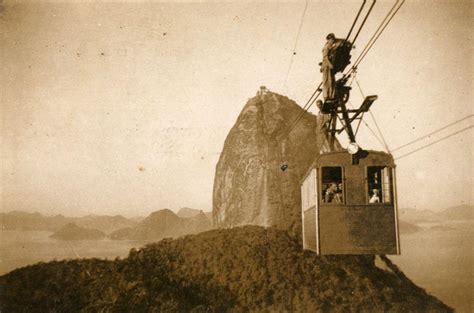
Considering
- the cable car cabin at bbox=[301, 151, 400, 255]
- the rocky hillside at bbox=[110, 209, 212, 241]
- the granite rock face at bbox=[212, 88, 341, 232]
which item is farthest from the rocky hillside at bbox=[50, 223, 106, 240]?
the cable car cabin at bbox=[301, 151, 400, 255]

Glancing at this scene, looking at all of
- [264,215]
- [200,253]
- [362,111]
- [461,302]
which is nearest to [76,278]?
[200,253]

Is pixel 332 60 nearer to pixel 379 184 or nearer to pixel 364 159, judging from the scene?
pixel 364 159

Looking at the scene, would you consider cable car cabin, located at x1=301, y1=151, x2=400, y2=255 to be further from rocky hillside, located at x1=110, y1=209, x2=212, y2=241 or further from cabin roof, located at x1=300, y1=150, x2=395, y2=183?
rocky hillside, located at x1=110, y1=209, x2=212, y2=241

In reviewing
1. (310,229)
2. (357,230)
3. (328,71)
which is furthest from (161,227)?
(328,71)

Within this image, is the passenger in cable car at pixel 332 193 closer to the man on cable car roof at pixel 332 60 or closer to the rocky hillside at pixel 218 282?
the man on cable car roof at pixel 332 60

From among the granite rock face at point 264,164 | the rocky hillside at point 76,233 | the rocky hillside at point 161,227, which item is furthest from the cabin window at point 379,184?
the rocky hillside at point 161,227

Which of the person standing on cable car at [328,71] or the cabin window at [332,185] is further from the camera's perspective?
the person standing on cable car at [328,71]
